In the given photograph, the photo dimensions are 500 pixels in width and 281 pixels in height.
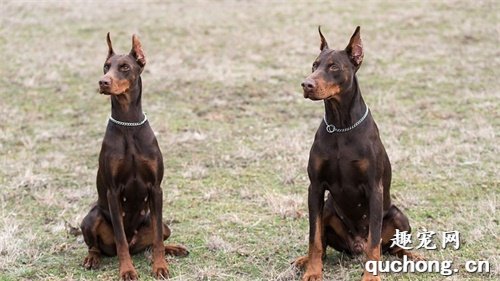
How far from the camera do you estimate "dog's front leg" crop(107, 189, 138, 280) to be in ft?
18.2

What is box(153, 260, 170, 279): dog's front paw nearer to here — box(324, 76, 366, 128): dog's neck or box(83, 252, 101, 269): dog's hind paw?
box(83, 252, 101, 269): dog's hind paw

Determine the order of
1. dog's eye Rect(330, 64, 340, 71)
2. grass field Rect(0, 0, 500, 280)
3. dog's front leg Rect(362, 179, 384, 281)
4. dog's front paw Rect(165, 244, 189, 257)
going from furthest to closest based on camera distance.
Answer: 1. grass field Rect(0, 0, 500, 280)
2. dog's front paw Rect(165, 244, 189, 257)
3. dog's front leg Rect(362, 179, 384, 281)
4. dog's eye Rect(330, 64, 340, 71)

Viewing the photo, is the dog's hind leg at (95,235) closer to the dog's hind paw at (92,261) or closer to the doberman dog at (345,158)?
the dog's hind paw at (92,261)


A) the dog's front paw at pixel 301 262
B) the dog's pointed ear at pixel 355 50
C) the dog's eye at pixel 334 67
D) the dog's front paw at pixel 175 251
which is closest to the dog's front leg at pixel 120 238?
the dog's front paw at pixel 175 251

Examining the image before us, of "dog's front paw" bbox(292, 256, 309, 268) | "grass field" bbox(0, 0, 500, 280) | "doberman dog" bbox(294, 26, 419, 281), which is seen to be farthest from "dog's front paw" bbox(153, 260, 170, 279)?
"doberman dog" bbox(294, 26, 419, 281)

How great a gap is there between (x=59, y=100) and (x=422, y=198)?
7367 millimetres

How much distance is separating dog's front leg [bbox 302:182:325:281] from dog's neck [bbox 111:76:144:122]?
151cm

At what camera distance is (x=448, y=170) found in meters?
8.35

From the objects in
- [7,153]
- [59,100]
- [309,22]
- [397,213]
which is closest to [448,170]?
[397,213]

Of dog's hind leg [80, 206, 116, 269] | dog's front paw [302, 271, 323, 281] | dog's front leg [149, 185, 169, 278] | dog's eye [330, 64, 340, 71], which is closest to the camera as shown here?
dog's eye [330, 64, 340, 71]

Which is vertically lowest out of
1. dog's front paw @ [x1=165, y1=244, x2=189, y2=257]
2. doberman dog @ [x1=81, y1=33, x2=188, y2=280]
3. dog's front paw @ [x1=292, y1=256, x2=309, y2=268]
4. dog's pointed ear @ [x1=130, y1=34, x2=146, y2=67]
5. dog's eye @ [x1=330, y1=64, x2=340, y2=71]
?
dog's front paw @ [x1=165, y1=244, x2=189, y2=257]

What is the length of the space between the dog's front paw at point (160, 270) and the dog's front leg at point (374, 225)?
156cm

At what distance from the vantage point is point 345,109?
5.25 metres

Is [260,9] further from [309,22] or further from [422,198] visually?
[422,198]
